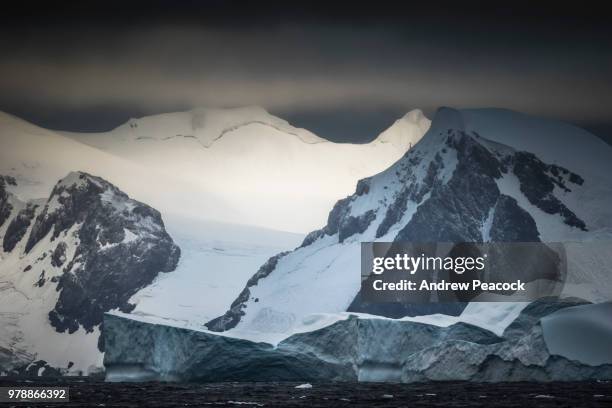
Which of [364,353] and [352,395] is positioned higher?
[364,353]

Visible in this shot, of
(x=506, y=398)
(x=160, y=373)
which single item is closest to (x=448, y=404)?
(x=506, y=398)

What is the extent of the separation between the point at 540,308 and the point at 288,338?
29875mm

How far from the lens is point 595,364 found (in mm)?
153750

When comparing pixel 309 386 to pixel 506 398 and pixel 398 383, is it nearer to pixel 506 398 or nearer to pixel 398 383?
pixel 398 383

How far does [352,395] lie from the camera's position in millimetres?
134250

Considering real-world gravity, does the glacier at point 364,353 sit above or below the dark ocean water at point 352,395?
above

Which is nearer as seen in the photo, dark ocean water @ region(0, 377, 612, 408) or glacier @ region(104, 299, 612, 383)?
dark ocean water @ region(0, 377, 612, 408)

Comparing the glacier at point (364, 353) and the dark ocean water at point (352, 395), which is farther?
the glacier at point (364, 353)

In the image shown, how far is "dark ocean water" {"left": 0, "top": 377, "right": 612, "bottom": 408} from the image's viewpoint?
120562 mm

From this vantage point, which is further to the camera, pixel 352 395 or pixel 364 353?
pixel 364 353

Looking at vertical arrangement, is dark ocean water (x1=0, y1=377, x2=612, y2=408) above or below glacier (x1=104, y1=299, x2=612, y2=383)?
below

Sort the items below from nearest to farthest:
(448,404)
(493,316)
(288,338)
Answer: (448,404) < (288,338) < (493,316)

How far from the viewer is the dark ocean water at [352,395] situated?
12056 cm

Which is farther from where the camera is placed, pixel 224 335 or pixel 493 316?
pixel 493 316
